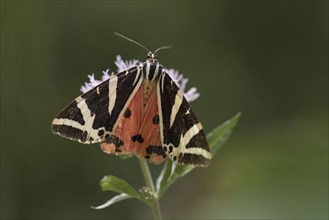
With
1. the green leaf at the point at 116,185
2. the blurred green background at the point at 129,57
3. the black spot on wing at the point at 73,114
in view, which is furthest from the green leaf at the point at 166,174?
the blurred green background at the point at 129,57

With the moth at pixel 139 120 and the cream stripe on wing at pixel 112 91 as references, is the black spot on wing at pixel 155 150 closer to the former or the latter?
the moth at pixel 139 120

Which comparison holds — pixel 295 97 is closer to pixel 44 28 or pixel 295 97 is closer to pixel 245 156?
pixel 245 156

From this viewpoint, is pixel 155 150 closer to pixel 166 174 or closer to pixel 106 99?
pixel 166 174

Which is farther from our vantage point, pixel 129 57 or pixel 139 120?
pixel 129 57

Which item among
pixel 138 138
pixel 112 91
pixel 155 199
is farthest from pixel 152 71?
pixel 155 199

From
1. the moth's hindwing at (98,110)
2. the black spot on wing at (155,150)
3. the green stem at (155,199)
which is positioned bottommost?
the green stem at (155,199)

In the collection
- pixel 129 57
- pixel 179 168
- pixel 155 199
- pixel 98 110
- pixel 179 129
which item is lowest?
pixel 155 199
